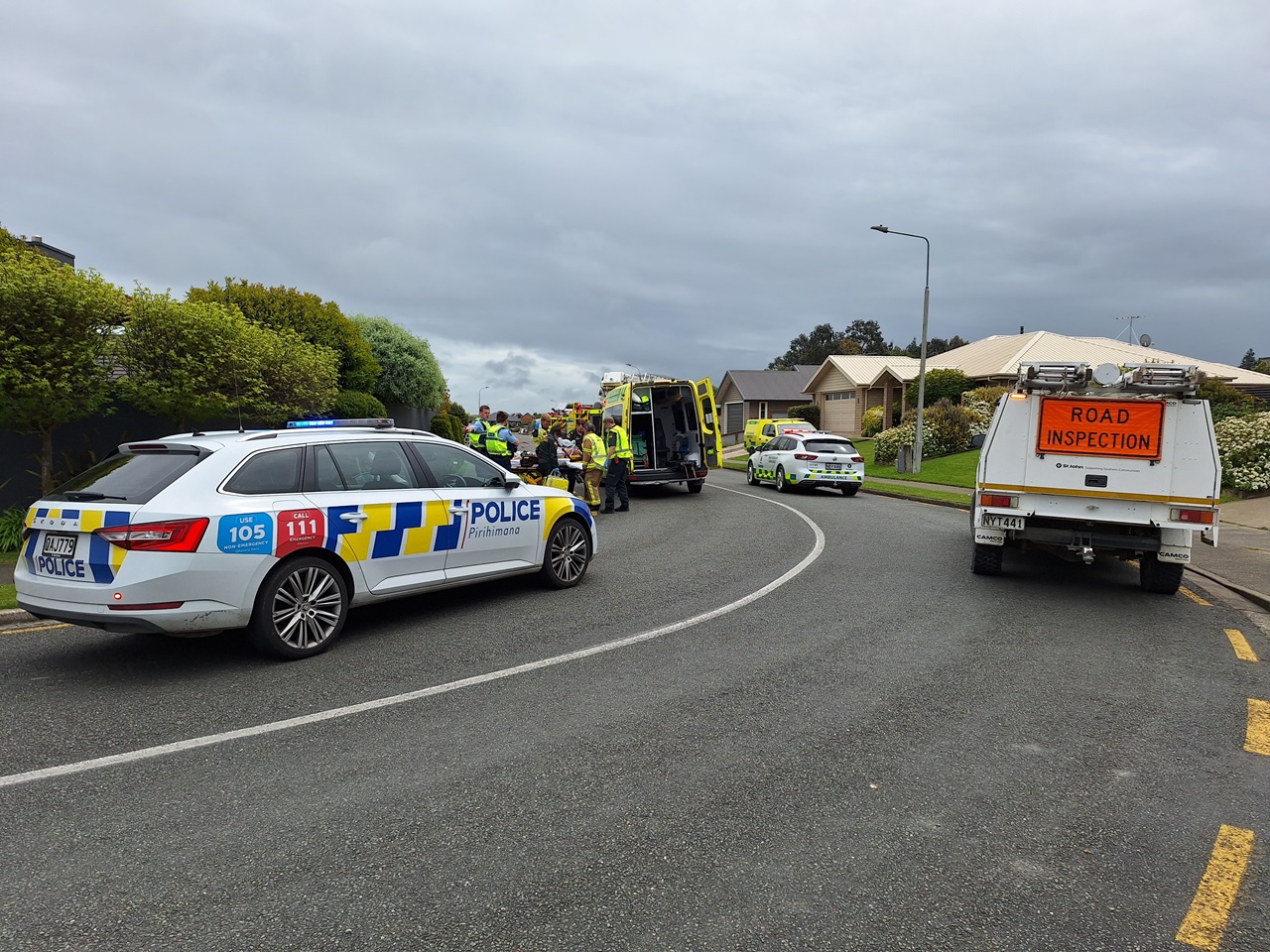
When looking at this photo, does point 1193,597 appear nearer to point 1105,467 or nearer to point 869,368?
point 1105,467

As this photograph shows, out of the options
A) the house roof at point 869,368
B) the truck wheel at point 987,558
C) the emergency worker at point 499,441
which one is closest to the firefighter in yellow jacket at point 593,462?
the emergency worker at point 499,441

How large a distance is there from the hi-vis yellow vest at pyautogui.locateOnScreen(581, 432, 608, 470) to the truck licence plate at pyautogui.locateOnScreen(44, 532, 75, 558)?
10.5 meters

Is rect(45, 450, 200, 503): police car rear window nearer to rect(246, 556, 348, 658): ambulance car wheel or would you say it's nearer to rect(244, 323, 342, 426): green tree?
rect(246, 556, 348, 658): ambulance car wheel

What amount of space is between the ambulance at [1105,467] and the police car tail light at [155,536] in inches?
292

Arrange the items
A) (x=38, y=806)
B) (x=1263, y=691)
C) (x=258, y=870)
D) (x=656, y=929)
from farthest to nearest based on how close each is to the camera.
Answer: (x=1263, y=691) < (x=38, y=806) < (x=258, y=870) < (x=656, y=929)

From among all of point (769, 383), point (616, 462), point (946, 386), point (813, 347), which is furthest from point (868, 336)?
point (616, 462)

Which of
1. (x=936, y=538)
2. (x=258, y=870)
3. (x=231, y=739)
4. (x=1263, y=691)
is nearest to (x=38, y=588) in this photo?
(x=231, y=739)

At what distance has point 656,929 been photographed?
2.79 m

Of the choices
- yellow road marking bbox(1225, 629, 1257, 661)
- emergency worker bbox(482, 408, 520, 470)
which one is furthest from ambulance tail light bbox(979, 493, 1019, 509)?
emergency worker bbox(482, 408, 520, 470)

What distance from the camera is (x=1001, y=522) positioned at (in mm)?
8719

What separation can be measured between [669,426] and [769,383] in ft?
147

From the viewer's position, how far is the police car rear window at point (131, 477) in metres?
5.42

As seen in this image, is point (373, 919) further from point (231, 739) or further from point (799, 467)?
point (799, 467)

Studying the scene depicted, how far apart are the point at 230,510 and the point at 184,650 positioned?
136cm
